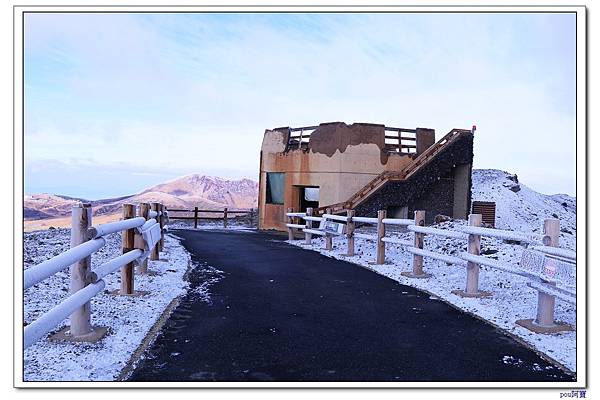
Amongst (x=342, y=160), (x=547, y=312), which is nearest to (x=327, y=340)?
(x=547, y=312)

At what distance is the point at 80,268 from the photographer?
4.89 metres

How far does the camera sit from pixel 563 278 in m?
5.37

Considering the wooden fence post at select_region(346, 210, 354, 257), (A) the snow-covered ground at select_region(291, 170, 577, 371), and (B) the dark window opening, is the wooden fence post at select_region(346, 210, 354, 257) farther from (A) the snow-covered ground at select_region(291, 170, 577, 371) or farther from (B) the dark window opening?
(B) the dark window opening

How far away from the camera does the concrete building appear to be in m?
22.0

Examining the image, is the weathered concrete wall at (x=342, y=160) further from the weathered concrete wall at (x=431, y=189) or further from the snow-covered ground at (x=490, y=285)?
the snow-covered ground at (x=490, y=285)

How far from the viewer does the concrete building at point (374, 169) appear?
2198cm

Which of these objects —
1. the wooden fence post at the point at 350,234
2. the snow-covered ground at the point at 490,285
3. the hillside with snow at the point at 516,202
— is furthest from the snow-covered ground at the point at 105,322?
the hillside with snow at the point at 516,202

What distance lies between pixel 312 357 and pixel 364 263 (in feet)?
22.7

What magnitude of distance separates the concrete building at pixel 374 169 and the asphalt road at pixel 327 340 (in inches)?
549

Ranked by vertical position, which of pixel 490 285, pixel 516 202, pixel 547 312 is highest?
pixel 516 202

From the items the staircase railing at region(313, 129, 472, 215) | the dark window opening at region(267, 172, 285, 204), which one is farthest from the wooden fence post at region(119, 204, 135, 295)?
the dark window opening at region(267, 172, 285, 204)

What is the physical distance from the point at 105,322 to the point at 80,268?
943 millimetres

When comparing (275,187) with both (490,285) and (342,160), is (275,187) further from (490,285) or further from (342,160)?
(490,285)
